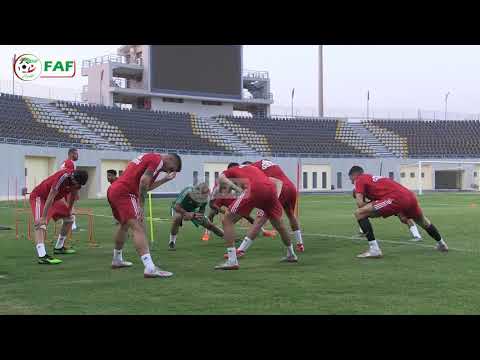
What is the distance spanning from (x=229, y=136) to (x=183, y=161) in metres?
8.59

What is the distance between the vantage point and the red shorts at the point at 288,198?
11422 mm

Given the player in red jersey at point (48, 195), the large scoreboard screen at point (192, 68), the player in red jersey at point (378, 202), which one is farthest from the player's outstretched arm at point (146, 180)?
the large scoreboard screen at point (192, 68)

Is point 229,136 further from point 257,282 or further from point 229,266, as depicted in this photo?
point 257,282

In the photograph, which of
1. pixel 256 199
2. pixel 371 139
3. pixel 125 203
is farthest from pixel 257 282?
pixel 371 139

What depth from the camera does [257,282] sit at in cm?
767

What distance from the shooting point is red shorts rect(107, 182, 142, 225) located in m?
8.35

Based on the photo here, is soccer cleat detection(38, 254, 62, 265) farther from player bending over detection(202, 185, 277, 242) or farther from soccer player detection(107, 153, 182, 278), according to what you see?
player bending over detection(202, 185, 277, 242)

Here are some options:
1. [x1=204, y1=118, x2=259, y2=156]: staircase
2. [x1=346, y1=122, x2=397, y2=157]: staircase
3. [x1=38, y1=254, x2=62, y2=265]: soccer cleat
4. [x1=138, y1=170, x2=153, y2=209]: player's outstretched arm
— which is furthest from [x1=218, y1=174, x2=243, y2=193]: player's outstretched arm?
[x1=346, y1=122, x2=397, y2=157]: staircase

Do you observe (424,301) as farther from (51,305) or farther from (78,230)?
(78,230)
